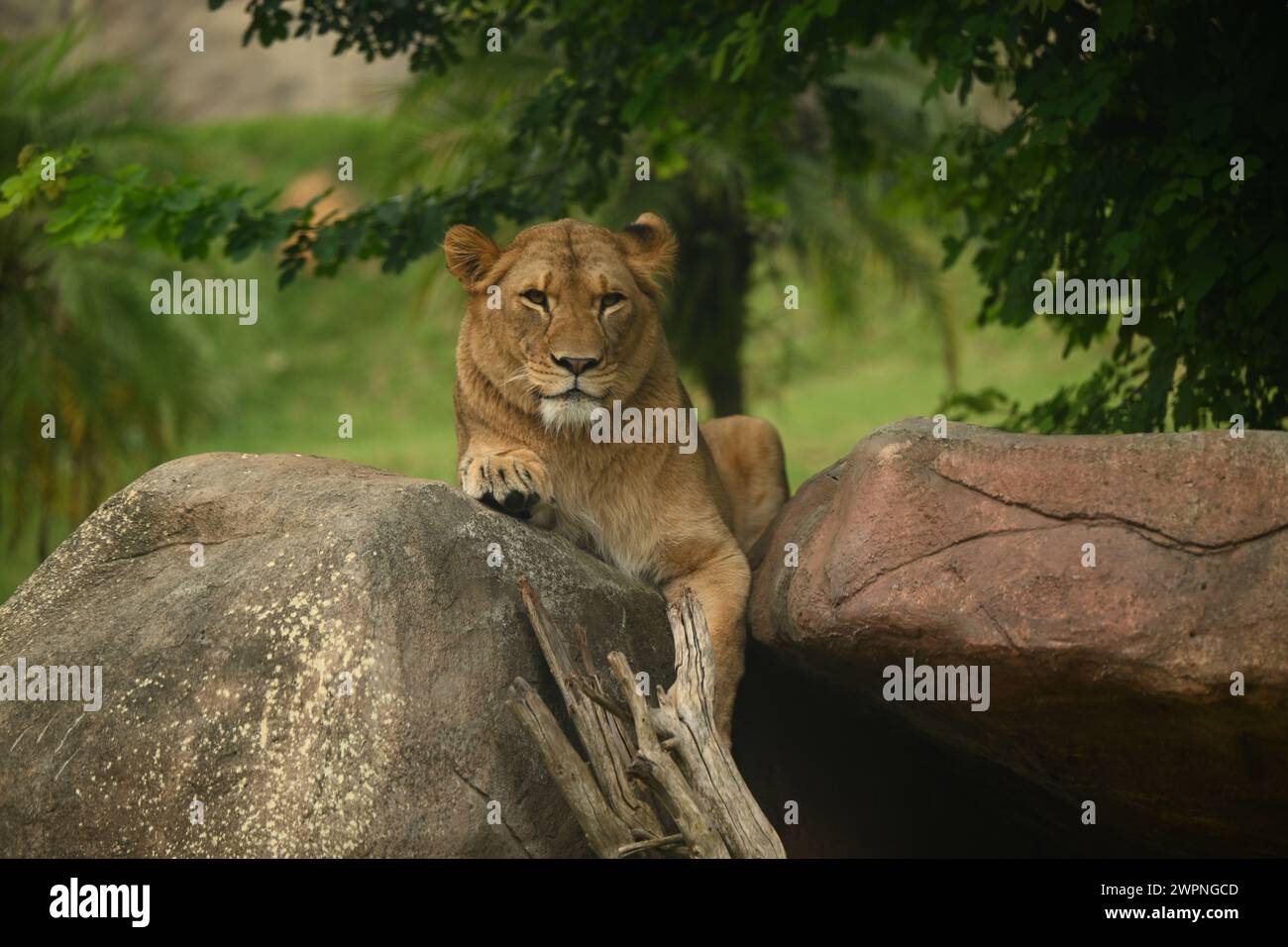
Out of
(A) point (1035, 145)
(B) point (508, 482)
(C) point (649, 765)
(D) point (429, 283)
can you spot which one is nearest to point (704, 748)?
(C) point (649, 765)

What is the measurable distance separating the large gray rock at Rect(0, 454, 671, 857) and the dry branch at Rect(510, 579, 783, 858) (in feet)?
0.81

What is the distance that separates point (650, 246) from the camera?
20.5 feet

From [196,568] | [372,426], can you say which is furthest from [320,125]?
[196,568]

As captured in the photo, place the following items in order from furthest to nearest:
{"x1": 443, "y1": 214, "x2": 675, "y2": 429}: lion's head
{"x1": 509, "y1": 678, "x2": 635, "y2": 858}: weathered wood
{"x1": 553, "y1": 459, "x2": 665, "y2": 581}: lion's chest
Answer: {"x1": 553, "y1": 459, "x2": 665, "y2": 581}: lion's chest < {"x1": 443, "y1": 214, "x2": 675, "y2": 429}: lion's head < {"x1": 509, "y1": 678, "x2": 635, "y2": 858}: weathered wood

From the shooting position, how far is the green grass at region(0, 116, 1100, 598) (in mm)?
20109

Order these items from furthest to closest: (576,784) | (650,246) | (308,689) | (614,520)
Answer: (650,246), (614,520), (308,689), (576,784)

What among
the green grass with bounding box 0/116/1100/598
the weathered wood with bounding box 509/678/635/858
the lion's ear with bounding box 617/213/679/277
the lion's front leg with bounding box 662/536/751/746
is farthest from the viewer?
the green grass with bounding box 0/116/1100/598

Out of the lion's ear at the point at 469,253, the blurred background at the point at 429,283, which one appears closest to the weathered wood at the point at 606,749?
the lion's ear at the point at 469,253

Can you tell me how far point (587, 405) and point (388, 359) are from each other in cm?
1938

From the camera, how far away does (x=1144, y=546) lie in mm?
4559

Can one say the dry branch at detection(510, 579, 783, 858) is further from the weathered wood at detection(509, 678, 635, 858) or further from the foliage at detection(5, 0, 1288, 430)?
the foliage at detection(5, 0, 1288, 430)

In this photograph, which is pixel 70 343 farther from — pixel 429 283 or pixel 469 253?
pixel 469 253

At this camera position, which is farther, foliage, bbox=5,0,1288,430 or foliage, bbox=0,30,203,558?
foliage, bbox=0,30,203,558

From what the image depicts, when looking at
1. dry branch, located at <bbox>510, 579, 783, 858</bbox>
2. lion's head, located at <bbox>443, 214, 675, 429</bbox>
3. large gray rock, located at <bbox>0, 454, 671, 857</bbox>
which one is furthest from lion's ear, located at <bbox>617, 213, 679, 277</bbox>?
dry branch, located at <bbox>510, 579, 783, 858</bbox>
